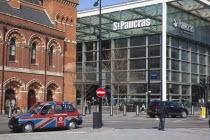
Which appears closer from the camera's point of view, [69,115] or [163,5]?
[69,115]

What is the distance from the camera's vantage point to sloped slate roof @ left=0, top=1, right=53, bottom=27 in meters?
36.7

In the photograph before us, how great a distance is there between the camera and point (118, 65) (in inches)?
1827

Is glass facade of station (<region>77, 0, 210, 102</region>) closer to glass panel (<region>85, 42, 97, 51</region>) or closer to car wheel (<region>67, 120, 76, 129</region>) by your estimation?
glass panel (<region>85, 42, 97, 51</region>)

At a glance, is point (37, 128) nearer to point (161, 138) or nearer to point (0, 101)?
point (161, 138)

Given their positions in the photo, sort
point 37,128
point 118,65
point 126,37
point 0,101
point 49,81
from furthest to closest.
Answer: point 126,37 < point 118,65 < point 49,81 < point 0,101 < point 37,128

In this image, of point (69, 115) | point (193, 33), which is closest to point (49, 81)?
point (69, 115)

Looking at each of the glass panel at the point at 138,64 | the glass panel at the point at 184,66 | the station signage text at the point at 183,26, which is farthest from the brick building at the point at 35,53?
the glass panel at the point at 184,66

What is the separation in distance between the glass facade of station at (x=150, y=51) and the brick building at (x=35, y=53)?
541 cm

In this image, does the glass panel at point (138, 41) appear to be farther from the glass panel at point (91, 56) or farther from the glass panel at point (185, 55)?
the glass panel at point (91, 56)

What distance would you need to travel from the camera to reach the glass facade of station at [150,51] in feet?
158

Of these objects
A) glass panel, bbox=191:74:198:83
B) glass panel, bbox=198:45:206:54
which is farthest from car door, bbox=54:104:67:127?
glass panel, bbox=198:45:206:54

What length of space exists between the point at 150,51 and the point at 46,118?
3296 centimetres

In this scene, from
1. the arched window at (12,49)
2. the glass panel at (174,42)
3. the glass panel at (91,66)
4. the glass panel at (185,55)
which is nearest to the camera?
the arched window at (12,49)

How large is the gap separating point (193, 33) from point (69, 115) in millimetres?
38505
